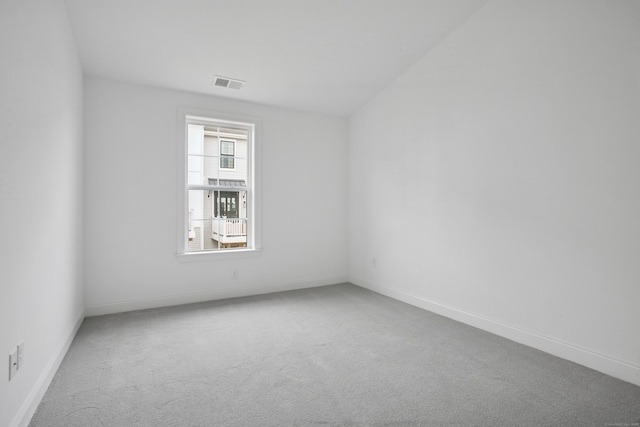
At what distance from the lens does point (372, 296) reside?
165 inches

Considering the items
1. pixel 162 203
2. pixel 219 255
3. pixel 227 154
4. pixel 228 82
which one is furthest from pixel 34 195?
pixel 227 154

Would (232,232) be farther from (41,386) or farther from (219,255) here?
(41,386)

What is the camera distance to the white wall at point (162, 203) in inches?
135

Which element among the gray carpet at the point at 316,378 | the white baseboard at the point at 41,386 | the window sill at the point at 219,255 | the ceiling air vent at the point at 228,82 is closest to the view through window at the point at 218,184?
the window sill at the point at 219,255

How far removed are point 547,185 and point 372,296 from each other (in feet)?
7.73

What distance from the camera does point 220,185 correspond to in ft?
13.6

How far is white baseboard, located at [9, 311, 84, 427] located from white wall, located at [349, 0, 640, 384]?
3.33 meters

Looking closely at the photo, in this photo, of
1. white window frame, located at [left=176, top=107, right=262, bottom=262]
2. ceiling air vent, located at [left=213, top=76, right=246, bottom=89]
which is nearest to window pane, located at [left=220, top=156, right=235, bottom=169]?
white window frame, located at [left=176, top=107, right=262, bottom=262]

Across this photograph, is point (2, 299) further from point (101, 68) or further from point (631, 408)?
point (631, 408)

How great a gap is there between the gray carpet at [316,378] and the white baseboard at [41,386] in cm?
5

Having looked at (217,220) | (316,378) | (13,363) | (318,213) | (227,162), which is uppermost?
(227,162)

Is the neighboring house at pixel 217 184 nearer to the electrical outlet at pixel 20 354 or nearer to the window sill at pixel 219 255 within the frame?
the window sill at pixel 219 255

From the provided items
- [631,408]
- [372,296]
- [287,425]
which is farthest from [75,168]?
[631,408]

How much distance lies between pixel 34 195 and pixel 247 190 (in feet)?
8.44
